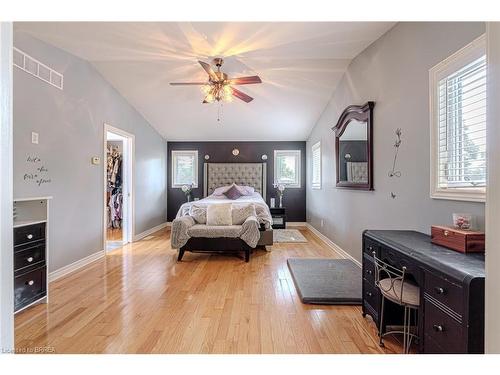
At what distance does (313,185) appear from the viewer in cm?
614

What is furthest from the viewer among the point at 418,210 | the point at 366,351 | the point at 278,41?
the point at 278,41

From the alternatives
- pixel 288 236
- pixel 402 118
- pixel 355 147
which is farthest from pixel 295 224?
pixel 402 118

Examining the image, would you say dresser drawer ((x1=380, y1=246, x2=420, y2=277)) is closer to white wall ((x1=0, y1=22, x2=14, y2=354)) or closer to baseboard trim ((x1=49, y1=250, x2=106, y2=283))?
white wall ((x1=0, y1=22, x2=14, y2=354))

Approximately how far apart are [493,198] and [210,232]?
11.3ft

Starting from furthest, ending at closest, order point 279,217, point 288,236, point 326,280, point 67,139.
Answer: point 279,217
point 288,236
point 67,139
point 326,280

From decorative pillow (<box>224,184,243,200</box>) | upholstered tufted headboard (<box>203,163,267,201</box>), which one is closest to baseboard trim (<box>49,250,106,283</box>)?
decorative pillow (<box>224,184,243,200</box>)

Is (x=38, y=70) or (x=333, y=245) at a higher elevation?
(x=38, y=70)

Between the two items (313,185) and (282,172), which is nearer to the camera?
(313,185)

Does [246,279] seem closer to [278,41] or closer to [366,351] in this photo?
[366,351]

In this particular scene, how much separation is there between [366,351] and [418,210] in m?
1.26

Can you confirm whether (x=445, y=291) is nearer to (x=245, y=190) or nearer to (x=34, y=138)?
(x=34, y=138)

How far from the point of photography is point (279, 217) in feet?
22.0
